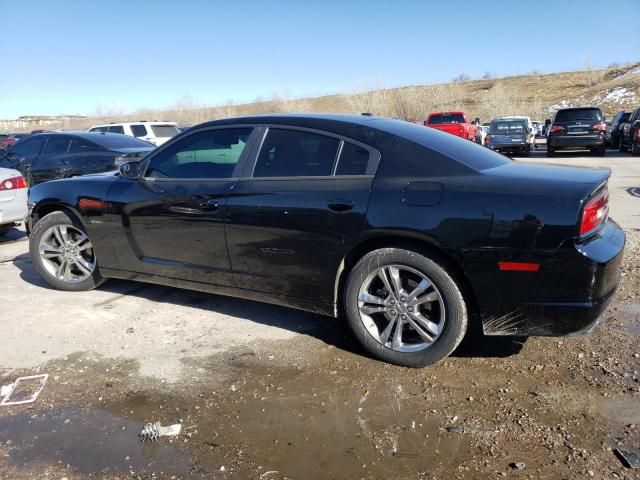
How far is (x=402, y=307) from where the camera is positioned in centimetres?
344

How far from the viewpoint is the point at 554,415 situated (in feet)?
9.47

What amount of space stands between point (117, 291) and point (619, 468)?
439cm

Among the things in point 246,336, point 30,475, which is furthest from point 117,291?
point 30,475

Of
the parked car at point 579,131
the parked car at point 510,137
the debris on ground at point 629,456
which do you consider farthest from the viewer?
the parked car at point 510,137

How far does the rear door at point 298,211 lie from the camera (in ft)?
11.6

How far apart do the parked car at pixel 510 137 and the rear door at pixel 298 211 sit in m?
16.9

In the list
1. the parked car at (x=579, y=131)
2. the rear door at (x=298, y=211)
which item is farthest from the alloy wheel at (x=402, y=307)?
the parked car at (x=579, y=131)

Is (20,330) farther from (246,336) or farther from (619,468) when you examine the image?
(619,468)

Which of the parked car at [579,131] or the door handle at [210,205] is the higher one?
the door handle at [210,205]

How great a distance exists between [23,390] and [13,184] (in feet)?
16.7

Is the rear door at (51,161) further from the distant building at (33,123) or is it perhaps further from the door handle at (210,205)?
the distant building at (33,123)

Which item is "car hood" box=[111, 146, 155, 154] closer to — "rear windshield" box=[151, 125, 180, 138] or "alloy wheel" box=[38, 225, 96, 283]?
"alloy wheel" box=[38, 225, 96, 283]

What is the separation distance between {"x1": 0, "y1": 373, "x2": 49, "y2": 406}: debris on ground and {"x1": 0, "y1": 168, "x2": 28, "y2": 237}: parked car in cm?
449

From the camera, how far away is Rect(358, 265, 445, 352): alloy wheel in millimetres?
3383
